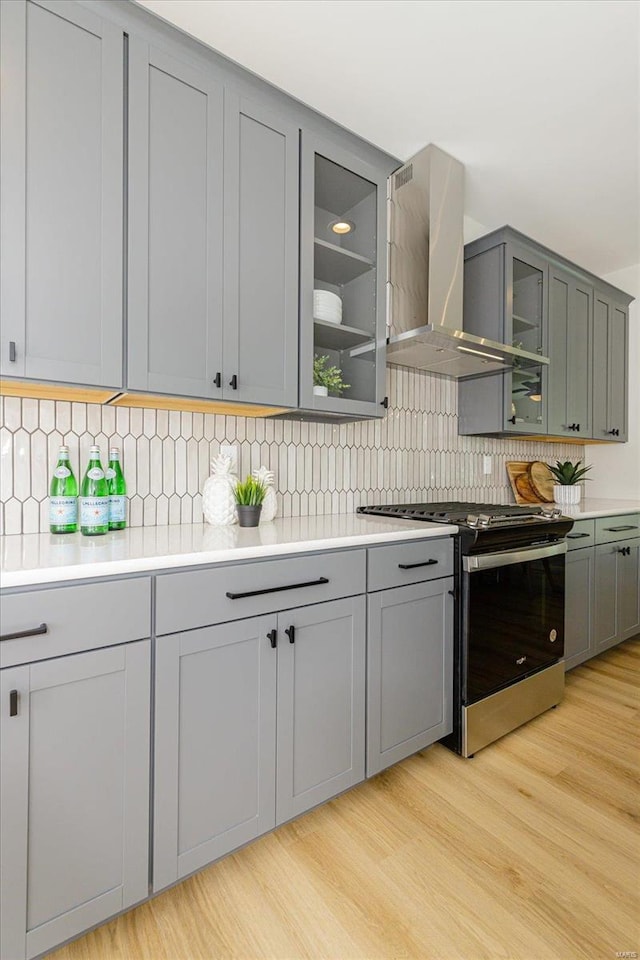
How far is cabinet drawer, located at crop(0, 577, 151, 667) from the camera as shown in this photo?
104 cm

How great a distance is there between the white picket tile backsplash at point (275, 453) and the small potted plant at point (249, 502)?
182 millimetres

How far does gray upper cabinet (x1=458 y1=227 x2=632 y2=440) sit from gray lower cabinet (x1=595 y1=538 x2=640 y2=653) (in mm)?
838

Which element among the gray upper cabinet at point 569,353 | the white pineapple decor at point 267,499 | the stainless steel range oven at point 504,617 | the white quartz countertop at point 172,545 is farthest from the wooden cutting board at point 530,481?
the white pineapple decor at point 267,499

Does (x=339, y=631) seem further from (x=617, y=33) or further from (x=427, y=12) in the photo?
(x=617, y=33)

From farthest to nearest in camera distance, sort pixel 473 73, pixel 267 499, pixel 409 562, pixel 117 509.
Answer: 1. pixel 267 499
2. pixel 473 73
3. pixel 409 562
4. pixel 117 509

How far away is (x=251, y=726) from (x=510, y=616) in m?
1.25

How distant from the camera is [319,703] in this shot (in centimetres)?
157

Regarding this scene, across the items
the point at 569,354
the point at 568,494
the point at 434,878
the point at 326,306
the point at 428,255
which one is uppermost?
the point at 428,255

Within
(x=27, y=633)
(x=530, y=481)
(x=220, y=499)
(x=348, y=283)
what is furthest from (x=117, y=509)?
(x=530, y=481)

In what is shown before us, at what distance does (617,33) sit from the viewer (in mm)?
1787

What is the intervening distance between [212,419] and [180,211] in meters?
0.77

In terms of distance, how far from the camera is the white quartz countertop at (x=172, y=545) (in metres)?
1.12

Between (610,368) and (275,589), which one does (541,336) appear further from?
(275,589)

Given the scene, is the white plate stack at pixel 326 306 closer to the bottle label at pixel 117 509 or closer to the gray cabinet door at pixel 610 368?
the bottle label at pixel 117 509
